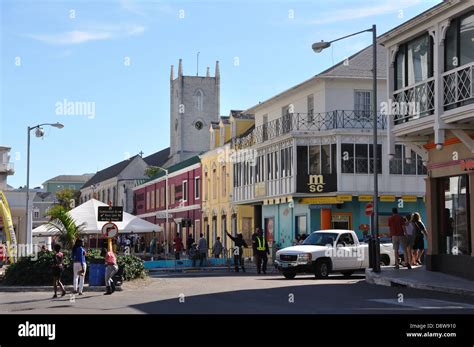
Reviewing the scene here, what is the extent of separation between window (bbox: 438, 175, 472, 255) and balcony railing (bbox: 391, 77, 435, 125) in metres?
2.16

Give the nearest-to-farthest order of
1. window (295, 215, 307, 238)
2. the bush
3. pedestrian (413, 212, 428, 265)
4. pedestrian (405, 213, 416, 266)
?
the bush, pedestrian (405, 213, 416, 266), pedestrian (413, 212, 428, 265), window (295, 215, 307, 238)

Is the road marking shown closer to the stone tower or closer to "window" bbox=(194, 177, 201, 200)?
"window" bbox=(194, 177, 201, 200)

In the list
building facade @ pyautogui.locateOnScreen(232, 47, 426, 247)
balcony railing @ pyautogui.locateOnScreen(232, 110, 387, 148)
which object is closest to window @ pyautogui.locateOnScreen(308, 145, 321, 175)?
building facade @ pyautogui.locateOnScreen(232, 47, 426, 247)

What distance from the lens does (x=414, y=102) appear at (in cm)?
2462

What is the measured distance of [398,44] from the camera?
25859mm

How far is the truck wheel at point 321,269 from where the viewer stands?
27.7 metres

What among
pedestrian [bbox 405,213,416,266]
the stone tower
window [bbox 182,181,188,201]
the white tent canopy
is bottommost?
pedestrian [bbox 405,213,416,266]

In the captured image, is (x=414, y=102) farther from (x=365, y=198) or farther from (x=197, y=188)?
(x=197, y=188)

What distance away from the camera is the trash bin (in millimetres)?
23953

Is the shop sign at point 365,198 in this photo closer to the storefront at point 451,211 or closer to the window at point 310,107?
the window at point 310,107

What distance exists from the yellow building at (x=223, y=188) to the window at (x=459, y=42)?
2995 centimetres
